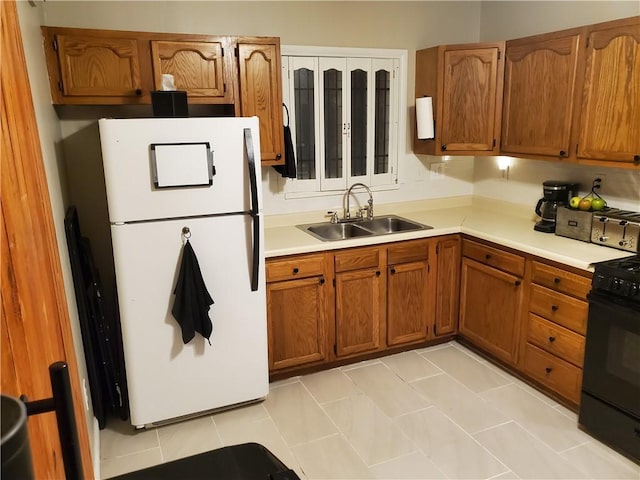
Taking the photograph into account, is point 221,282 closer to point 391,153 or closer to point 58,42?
point 58,42

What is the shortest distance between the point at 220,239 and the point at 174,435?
1087mm

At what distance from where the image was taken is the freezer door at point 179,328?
2598mm

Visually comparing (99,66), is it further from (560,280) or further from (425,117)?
(560,280)

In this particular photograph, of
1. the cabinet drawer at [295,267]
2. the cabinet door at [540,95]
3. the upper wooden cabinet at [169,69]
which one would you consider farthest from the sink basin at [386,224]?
the upper wooden cabinet at [169,69]

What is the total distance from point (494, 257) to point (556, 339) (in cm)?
63

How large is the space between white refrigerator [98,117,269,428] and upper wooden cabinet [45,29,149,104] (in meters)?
0.49

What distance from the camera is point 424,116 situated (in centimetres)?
371

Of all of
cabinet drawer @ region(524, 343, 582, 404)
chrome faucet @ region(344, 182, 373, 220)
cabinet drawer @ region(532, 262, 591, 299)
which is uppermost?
chrome faucet @ region(344, 182, 373, 220)

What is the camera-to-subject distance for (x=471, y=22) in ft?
13.1

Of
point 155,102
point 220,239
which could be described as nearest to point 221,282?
point 220,239

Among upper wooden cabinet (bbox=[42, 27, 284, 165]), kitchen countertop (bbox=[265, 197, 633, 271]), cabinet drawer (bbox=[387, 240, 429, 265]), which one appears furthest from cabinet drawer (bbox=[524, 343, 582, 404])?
upper wooden cabinet (bbox=[42, 27, 284, 165])

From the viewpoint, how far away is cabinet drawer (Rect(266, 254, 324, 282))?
3084 mm

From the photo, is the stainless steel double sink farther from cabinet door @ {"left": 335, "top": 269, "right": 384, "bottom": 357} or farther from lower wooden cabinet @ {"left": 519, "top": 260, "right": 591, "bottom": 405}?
lower wooden cabinet @ {"left": 519, "top": 260, "right": 591, "bottom": 405}

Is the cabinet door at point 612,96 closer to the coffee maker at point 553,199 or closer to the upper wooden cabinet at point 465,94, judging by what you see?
the coffee maker at point 553,199
